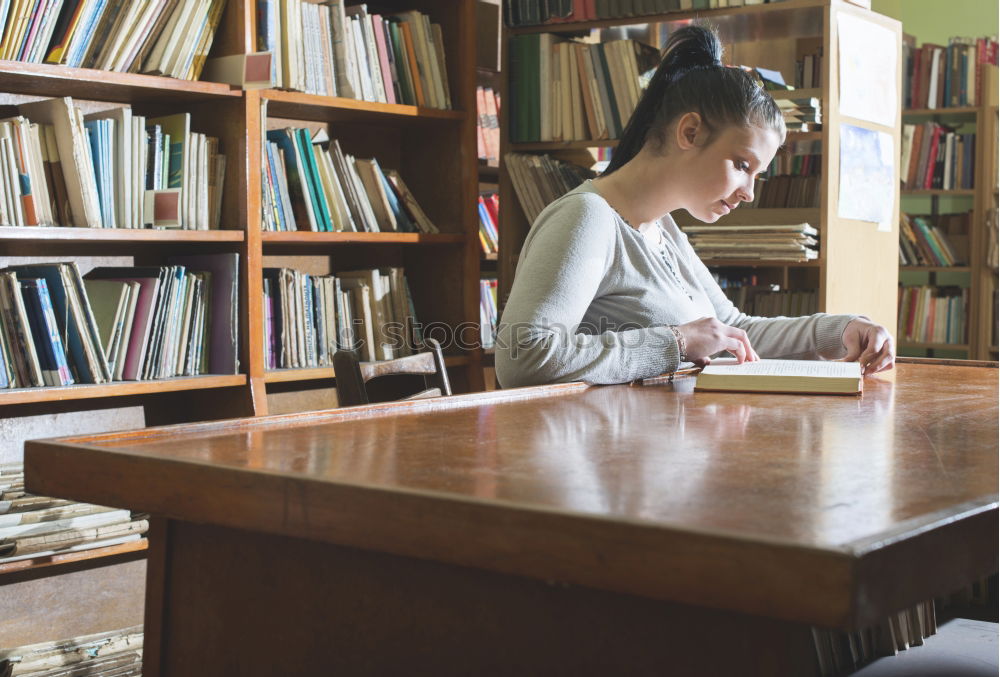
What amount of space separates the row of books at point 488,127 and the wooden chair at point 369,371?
1426 millimetres

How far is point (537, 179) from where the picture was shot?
10.2ft

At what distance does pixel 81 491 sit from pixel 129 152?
1630mm

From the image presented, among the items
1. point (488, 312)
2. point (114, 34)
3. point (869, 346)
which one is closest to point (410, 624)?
point (869, 346)

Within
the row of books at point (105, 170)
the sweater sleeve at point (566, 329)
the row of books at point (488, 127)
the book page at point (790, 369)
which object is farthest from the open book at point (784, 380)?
the row of books at point (488, 127)

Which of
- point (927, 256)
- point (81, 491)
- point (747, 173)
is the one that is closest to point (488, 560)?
point (81, 491)

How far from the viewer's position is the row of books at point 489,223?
3426 millimetres

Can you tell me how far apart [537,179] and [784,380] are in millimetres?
1787

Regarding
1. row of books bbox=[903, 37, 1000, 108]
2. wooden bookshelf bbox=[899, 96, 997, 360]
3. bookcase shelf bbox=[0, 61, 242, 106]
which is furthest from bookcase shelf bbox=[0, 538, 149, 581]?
row of books bbox=[903, 37, 1000, 108]

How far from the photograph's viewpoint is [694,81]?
1870 mm

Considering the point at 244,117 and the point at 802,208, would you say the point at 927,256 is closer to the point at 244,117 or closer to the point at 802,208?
the point at 802,208

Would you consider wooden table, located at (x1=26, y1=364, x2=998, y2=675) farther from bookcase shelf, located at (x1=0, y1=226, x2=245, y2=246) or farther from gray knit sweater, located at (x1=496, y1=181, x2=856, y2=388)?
bookcase shelf, located at (x1=0, y1=226, x2=245, y2=246)

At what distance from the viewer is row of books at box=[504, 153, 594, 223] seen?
312 cm

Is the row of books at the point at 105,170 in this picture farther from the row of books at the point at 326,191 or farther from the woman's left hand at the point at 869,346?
the woman's left hand at the point at 869,346

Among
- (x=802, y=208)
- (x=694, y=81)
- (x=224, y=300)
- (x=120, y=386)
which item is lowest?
(x=120, y=386)
